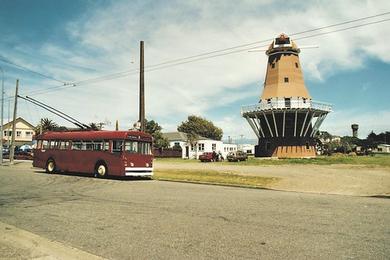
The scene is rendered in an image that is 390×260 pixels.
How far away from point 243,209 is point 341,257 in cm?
484

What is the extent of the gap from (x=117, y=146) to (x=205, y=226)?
47.0 ft

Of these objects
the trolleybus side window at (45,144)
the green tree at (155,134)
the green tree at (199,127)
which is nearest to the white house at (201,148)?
the green tree at (155,134)

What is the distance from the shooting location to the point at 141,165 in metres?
21.9

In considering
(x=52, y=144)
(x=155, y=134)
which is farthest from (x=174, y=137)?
→ (x=52, y=144)

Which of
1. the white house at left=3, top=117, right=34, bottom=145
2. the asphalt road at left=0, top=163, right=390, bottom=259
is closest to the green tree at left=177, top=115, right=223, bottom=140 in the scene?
the white house at left=3, top=117, right=34, bottom=145

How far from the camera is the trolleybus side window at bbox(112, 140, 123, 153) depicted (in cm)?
2139

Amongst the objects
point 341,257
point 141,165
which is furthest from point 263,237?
point 141,165

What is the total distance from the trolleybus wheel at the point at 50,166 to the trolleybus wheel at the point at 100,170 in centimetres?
483

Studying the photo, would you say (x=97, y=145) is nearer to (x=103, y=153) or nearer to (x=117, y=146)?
(x=103, y=153)

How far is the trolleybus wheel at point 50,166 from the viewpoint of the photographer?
2555 cm

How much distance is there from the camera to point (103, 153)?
22.2 meters

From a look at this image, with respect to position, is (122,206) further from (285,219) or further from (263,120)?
(263,120)

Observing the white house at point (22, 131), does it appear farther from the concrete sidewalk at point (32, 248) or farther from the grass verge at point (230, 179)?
the concrete sidewalk at point (32, 248)

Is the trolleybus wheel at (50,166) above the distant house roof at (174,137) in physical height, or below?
below
